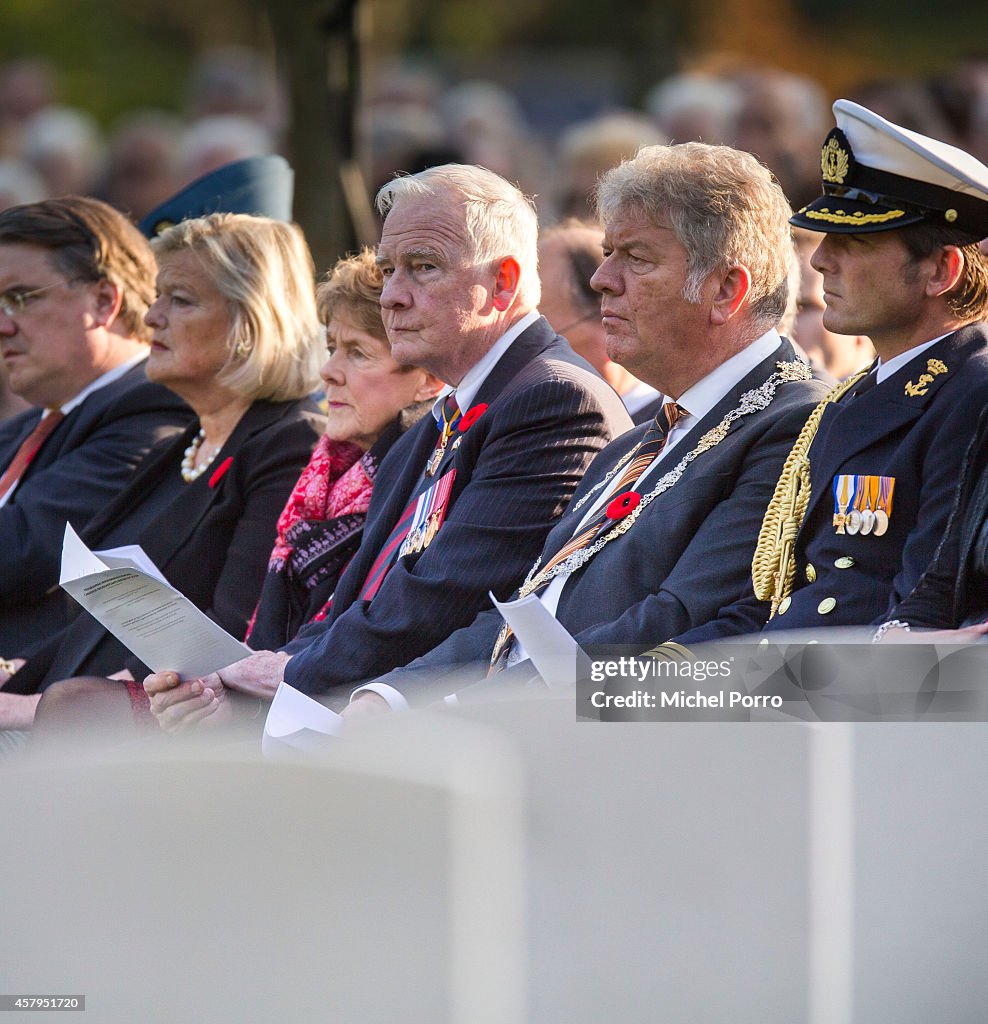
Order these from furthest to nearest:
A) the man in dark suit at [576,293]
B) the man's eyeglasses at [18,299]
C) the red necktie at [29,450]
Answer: the red necktie at [29,450]
the man's eyeglasses at [18,299]
the man in dark suit at [576,293]

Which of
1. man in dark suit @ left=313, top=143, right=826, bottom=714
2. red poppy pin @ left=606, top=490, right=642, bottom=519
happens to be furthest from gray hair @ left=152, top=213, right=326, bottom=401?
red poppy pin @ left=606, top=490, right=642, bottom=519

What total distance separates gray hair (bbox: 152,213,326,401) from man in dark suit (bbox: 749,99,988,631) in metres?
1.96

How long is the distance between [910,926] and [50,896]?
3.35 feet

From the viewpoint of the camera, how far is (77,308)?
17.5 feet

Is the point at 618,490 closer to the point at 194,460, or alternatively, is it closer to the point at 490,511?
the point at 490,511

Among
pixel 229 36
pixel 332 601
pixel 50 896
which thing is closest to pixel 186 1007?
pixel 50 896

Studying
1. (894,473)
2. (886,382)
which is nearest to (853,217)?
(886,382)

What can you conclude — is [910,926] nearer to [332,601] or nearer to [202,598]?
[332,601]

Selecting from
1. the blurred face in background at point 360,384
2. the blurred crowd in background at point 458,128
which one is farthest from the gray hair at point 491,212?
the blurred crowd in background at point 458,128

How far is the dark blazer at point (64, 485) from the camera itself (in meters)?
4.89

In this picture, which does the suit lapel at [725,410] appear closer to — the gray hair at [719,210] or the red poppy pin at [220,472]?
the gray hair at [719,210]

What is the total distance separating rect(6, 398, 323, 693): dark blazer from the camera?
4488 millimetres

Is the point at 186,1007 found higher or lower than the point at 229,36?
lower

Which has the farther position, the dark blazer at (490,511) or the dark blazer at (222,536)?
the dark blazer at (222,536)
